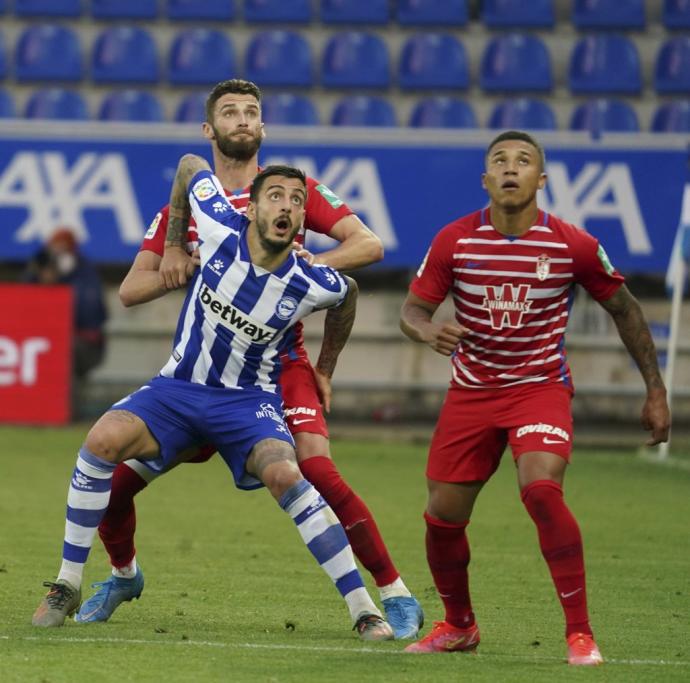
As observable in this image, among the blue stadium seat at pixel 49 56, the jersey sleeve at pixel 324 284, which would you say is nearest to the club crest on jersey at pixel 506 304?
the jersey sleeve at pixel 324 284

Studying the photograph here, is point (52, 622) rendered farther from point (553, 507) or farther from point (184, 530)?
point (184, 530)

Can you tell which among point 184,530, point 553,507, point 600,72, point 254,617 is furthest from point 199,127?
point 553,507

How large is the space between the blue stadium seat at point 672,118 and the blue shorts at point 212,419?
35.9ft

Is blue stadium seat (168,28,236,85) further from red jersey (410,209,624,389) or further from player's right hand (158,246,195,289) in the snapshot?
red jersey (410,209,624,389)

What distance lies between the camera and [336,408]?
15.4 m

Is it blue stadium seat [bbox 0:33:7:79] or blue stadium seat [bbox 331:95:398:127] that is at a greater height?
blue stadium seat [bbox 0:33:7:79]

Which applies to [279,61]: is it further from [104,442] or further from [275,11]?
[104,442]

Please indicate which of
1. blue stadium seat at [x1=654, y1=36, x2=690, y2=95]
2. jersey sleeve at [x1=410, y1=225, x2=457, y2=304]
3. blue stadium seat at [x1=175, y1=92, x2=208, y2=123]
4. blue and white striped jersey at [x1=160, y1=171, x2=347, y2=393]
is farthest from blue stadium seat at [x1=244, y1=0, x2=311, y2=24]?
jersey sleeve at [x1=410, y1=225, x2=457, y2=304]

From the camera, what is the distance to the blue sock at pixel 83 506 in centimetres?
605

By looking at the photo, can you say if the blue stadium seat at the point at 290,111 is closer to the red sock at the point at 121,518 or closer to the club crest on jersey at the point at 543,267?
the red sock at the point at 121,518

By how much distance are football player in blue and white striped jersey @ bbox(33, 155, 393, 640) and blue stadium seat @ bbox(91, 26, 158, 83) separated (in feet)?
35.2

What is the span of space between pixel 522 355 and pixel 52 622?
2023 mm

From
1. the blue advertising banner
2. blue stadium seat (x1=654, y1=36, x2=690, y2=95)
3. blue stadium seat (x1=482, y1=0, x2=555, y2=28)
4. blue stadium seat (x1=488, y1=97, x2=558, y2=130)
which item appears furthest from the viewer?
blue stadium seat (x1=482, y1=0, x2=555, y2=28)

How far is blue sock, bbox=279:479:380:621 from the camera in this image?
231 inches
